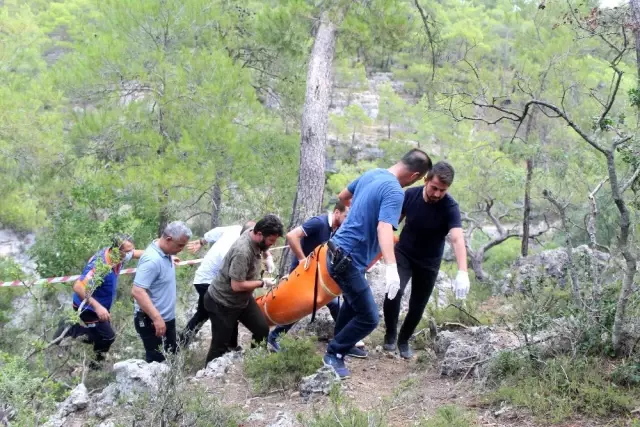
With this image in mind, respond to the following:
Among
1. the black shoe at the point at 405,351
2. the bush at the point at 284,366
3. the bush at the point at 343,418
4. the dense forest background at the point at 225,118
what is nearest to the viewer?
the bush at the point at 343,418

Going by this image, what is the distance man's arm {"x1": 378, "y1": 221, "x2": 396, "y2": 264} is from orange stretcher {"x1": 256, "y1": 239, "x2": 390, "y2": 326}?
59cm

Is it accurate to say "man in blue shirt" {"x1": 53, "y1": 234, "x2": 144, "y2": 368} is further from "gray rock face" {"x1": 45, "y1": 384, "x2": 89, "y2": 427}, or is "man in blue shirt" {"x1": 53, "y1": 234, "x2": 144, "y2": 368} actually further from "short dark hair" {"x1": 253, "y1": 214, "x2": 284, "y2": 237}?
"short dark hair" {"x1": 253, "y1": 214, "x2": 284, "y2": 237}

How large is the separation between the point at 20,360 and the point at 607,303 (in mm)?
3710

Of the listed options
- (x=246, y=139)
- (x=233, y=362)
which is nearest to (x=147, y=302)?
(x=233, y=362)

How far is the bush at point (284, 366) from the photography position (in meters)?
4.29

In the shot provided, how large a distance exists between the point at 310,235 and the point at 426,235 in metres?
1.09

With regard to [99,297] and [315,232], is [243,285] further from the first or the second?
[99,297]

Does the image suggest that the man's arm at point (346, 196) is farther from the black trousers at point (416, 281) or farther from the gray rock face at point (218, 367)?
the gray rock face at point (218, 367)

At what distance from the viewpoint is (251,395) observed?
14.2 feet

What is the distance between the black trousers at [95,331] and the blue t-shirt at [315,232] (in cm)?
183

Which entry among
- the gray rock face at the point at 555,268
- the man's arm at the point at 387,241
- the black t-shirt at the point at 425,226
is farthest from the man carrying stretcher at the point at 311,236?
the gray rock face at the point at 555,268

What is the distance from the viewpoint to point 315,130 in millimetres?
9422

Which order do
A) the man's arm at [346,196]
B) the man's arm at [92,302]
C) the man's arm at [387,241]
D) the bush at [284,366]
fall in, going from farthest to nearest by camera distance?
the man's arm at [92,302] → the man's arm at [346,196] → the bush at [284,366] → the man's arm at [387,241]

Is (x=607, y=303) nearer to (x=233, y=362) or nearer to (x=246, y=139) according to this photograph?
(x=233, y=362)
